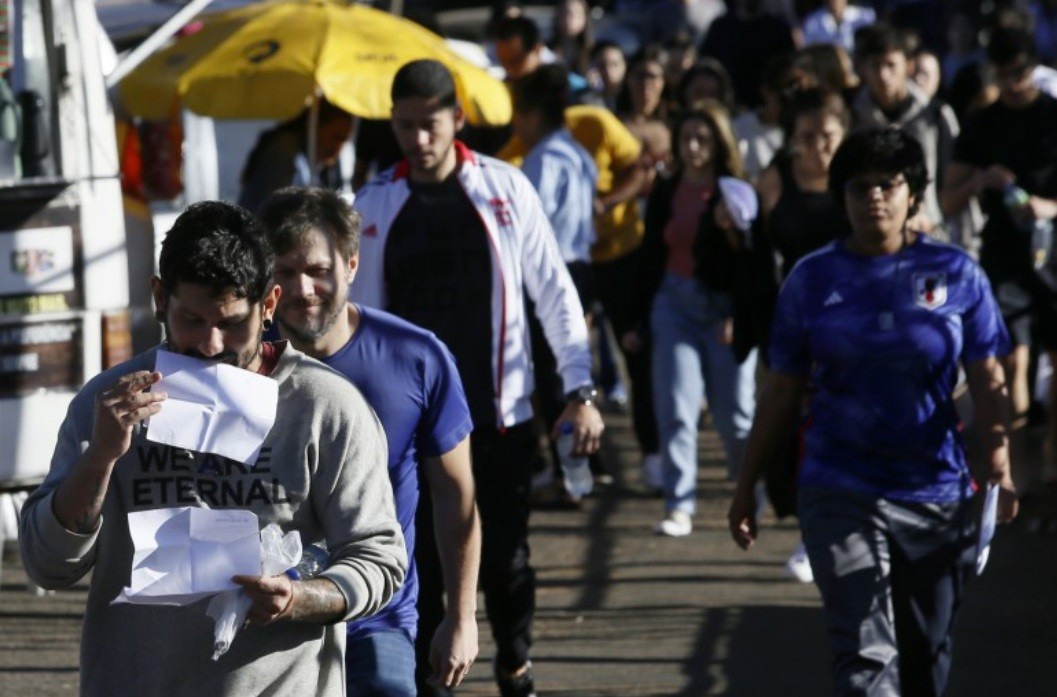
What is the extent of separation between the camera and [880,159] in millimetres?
5824

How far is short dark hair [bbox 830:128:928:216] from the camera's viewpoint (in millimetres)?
5816

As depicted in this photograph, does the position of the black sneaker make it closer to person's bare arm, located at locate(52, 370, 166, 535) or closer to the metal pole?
person's bare arm, located at locate(52, 370, 166, 535)

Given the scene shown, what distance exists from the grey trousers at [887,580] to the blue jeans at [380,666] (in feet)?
4.64

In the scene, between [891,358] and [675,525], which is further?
[675,525]

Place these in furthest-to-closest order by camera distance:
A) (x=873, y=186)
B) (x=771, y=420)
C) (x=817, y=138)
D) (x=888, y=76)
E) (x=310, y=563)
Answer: (x=888, y=76)
(x=817, y=138)
(x=771, y=420)
(x=873, y=186)
(x=310, y=563)

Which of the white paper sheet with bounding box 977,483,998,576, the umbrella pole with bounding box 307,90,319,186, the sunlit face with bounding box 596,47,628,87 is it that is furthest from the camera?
the sunlit face with bounding box 596,47,628,87

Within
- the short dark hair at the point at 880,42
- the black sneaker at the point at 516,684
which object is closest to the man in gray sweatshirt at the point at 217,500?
the black sneaker at the point at 516,684

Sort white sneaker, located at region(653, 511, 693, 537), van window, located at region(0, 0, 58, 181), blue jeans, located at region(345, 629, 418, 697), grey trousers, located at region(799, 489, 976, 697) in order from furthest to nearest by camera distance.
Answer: white sneaker, located at region(653, 511, 693, 537), van window, located at region(0, 0, 58, 181), grey trousers, located at region(799, 489, 976, 697), blue jeans, located at region(345, 629, 418, 697)

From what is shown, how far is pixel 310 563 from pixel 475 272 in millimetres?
2567

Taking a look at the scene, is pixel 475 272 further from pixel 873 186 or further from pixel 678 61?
pixel 678 61

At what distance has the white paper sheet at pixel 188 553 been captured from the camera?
11.5ft

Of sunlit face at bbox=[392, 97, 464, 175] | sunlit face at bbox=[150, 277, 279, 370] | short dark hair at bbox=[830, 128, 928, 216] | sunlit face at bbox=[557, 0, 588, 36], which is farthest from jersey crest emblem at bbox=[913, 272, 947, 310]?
sunlit face at bbox=[557, 0, 588, 36]

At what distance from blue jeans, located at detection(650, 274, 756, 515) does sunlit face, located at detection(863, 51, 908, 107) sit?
1402mm

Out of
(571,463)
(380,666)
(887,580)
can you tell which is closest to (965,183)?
(571,463)
